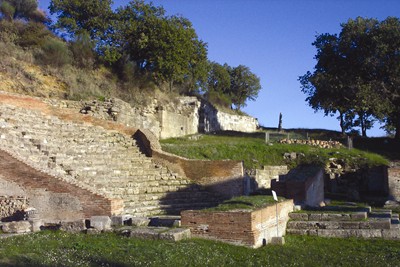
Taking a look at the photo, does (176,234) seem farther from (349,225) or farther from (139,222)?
(349,225)

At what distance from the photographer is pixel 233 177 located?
56.1 feet

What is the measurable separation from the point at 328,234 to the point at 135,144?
10.7 meters

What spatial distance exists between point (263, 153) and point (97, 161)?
32.9 ft

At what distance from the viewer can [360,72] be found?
33.2 metres

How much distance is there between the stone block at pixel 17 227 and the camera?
10.1 meters

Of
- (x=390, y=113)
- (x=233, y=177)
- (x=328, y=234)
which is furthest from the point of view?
(x=390, y=113)

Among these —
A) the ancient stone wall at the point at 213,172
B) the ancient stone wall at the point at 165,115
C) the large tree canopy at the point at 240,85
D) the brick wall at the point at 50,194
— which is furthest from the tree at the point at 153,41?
the large tree canopy at the point at 240,85

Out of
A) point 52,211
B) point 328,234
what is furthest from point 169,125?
point 328,234

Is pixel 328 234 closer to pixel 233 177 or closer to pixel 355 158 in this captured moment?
pixel 233 177

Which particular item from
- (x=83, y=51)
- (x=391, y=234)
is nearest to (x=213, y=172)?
(x=391, y=234)

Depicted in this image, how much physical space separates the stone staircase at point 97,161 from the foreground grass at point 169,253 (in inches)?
143

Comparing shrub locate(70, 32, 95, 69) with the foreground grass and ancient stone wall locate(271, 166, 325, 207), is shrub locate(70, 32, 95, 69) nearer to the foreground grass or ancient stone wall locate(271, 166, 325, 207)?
ancient stone wall locate(271, 166, 325, 207)

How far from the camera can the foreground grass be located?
728 cm

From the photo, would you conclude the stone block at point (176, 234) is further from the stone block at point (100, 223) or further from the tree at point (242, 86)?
the tree at point (242, 86)
